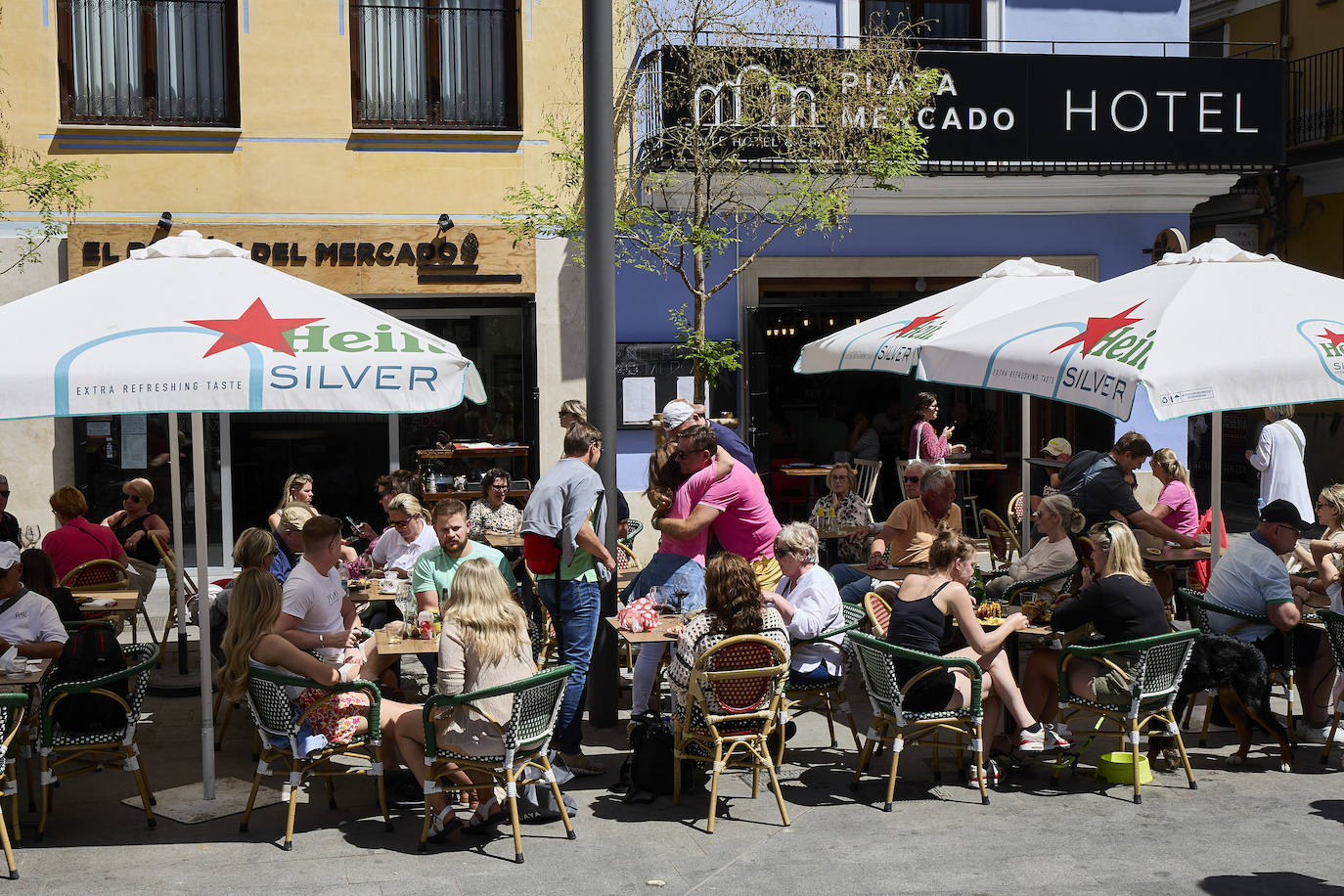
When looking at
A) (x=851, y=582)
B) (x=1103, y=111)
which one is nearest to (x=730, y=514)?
(x=851, y=582)

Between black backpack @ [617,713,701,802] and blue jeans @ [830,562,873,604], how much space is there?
2.73 m

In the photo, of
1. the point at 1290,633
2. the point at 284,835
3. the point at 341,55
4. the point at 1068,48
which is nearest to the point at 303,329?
the point at 284,835

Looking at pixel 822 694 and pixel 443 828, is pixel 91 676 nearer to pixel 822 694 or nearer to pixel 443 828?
pixel 443 828

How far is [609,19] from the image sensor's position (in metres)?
8.02

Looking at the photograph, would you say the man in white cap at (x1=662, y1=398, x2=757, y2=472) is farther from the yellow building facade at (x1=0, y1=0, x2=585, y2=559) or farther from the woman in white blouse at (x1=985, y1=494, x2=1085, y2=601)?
the yellow building facade at (x1=0, y1=0, x2=585, y2=559)

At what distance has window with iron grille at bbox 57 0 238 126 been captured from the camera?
44.5ft

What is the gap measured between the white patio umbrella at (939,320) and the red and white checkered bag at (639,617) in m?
2.97

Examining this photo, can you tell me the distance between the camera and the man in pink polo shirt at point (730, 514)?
25.6ft

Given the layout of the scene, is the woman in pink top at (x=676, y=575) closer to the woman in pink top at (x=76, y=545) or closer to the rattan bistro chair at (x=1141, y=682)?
the rattan bistro chair at (x=1141, y=682)

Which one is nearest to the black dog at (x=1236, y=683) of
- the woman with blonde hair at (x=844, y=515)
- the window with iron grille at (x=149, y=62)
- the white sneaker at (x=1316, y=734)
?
the white sneaker at (x=1316, y=734)

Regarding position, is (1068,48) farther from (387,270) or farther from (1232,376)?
(1232,376)

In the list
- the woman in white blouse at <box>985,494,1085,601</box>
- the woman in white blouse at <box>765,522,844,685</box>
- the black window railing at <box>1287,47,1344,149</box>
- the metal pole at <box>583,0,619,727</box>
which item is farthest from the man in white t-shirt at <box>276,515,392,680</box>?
the black window railing at <box>1287,47,1344,149</box>

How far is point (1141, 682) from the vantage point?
6.83 meters

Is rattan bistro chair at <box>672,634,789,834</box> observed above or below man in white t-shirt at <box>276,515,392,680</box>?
below
